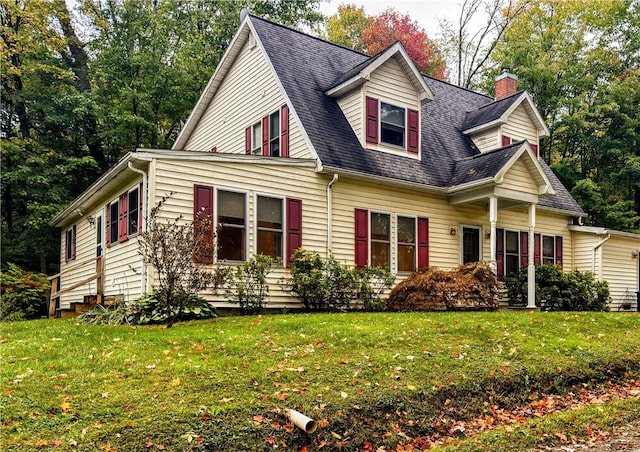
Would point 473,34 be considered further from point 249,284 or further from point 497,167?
point 249,284

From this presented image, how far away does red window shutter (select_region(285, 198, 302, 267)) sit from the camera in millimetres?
11844

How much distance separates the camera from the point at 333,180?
12.4 m

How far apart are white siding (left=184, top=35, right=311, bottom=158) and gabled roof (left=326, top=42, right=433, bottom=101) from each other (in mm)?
1653

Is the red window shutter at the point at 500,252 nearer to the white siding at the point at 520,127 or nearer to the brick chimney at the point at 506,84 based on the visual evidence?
the white siding at the point at 520,127

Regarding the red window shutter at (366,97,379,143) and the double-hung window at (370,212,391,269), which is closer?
the double-hung window at (370,212,391,269)

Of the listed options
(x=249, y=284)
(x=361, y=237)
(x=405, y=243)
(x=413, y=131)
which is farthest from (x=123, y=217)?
(x=413, y=131)

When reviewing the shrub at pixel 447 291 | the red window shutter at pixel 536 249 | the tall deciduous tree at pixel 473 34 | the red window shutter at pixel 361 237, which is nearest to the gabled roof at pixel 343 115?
the red window shutter at pixel 361 237

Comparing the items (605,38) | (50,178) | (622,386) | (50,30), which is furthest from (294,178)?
(605,38)

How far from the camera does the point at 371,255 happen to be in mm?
13266

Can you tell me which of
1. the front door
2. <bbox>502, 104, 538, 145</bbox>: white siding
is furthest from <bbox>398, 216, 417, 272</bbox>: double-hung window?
<bbox>502, 104, 538, 145</bbox>: white siding

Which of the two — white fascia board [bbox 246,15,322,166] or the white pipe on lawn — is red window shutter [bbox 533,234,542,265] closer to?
white fascia board [bbox 246,15,322,166]

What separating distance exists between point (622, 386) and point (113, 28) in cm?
2413

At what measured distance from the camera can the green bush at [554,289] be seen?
49.6 ft

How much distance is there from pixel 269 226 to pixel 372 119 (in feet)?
14.4
